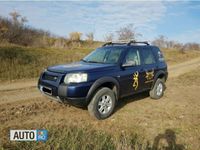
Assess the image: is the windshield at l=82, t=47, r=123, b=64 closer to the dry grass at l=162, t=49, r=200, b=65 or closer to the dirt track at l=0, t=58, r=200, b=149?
the dirt track at l=0, t=58, r=200, b=149

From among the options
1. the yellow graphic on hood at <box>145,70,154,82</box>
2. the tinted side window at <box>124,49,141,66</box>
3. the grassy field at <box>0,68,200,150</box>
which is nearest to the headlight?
the grassy field at <box>0,68,200,150</box>

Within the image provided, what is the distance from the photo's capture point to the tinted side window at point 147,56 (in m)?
6.74

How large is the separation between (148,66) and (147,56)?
36cm

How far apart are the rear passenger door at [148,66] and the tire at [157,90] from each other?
41 cm

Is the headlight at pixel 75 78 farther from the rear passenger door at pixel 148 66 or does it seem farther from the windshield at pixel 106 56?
the rear passenger door at pixel 148 66

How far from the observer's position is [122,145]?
371 cm

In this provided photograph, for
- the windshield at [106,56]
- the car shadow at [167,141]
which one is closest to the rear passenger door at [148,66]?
the windshield at [106,56]

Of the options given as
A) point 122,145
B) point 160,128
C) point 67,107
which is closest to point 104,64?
point 67,107

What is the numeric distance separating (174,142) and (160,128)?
24.8 inches

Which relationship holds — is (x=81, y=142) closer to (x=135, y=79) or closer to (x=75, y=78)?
(x=75, y=78)

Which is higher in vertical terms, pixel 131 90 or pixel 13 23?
pixel 13 23

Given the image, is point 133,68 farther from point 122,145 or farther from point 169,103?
point 122,145

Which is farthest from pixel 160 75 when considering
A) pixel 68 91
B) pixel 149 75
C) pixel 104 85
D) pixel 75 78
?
pixel 68 91

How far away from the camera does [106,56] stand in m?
6.22
